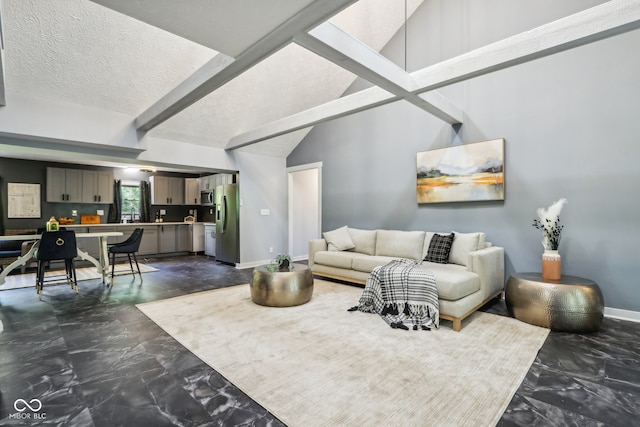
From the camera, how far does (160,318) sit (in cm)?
329

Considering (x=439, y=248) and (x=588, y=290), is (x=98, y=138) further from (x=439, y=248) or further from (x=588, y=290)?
(x=588, y=290)

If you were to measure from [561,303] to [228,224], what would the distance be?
5654 mm

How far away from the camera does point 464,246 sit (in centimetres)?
400

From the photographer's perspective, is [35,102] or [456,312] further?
[35,102]

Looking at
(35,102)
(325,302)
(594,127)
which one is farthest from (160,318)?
(594,127)

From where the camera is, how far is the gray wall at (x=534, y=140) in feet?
10.7

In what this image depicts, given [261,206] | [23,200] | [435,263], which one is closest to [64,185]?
[23,200]

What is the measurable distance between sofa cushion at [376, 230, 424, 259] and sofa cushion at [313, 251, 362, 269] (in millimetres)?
491

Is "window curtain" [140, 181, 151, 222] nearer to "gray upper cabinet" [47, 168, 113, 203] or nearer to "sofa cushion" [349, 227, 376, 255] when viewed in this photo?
"gray upper cabinet" [47, 168, 113, 203]

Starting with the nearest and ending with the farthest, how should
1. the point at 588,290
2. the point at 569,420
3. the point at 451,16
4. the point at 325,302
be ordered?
the point at 569,420
the point at 588,290
the point at 325,302
the point at 451,16

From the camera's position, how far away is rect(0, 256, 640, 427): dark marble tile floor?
1.69 meters

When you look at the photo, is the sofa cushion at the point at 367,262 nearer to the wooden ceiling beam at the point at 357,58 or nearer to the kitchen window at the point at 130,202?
the wooden ceiling beam at the point at 357,58

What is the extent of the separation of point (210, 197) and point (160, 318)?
5541 millimetres

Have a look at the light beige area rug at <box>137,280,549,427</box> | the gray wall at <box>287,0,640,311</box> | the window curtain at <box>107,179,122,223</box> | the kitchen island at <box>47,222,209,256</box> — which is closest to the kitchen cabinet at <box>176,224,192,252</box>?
the kitchen island at <box>47,222,209,256</box>
